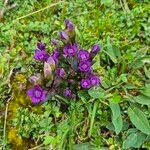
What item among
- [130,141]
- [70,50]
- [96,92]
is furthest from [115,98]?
[70,50]

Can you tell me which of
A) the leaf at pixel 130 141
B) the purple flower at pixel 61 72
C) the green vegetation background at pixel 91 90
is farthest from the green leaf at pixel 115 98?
the purple flower at pixel 61 72

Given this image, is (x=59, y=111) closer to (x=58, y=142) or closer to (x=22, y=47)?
(x=58, y=142)

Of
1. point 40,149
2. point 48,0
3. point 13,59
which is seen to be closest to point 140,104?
point 40,149

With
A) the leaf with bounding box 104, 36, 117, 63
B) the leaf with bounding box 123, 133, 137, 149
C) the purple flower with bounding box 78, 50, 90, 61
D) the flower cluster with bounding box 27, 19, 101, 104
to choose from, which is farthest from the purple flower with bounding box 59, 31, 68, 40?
the leaf with bounding box 123, 133, 137, 149

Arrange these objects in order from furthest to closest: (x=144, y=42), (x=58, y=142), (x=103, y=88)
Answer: (x=144, y=42)
(x=103, y=88)
(x=58, y=142)

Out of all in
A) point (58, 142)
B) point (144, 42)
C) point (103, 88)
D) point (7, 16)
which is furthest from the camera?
point (7, 16)

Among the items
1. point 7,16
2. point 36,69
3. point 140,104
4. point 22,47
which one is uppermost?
point 7,16
